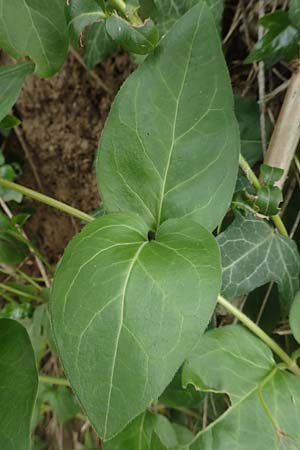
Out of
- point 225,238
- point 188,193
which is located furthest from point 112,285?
point 225,238

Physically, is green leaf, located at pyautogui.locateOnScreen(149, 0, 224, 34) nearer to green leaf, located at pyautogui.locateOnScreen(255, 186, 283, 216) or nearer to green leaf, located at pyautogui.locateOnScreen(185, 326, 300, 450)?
green leaf, located at pyautogui.locateOnScreen(255, 186, 283, 216)

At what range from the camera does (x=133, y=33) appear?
625mm

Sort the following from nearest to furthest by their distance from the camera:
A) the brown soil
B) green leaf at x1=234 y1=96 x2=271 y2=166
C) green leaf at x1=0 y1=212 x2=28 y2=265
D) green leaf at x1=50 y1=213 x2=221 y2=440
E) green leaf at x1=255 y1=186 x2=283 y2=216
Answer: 1. green leaf at x1=50 y1=213 x2=221 y2=440
2. green leaf at x1=255 y1=186 x2=283 y2=216
3. green leaf at x1=234 y1=96 x2=271 y2=166
4. green leaf at x1=0 y1=212 x2=28 y2=265
5. the brown soil

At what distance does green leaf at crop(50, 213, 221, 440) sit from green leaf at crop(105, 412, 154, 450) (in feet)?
0.97

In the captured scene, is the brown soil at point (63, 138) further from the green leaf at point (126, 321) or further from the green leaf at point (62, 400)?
the green leaf at point (126, 321)

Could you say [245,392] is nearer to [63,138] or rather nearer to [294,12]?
[294,12]

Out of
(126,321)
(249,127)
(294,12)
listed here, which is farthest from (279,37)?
(126,321)

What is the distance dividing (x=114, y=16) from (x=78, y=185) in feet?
2.13

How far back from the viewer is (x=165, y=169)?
2.19 feet

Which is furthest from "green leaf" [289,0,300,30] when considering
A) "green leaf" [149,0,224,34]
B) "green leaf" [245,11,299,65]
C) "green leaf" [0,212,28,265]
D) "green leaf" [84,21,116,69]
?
"green leaf" [0,212,28,265]

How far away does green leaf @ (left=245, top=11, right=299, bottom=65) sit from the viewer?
0.78 metres

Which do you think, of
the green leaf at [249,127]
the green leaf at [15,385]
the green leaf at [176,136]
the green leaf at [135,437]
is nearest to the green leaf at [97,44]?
the green leaf at [249,127]

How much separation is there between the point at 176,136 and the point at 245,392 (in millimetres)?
335

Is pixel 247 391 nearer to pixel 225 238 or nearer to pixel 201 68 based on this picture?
pixel 225 238
